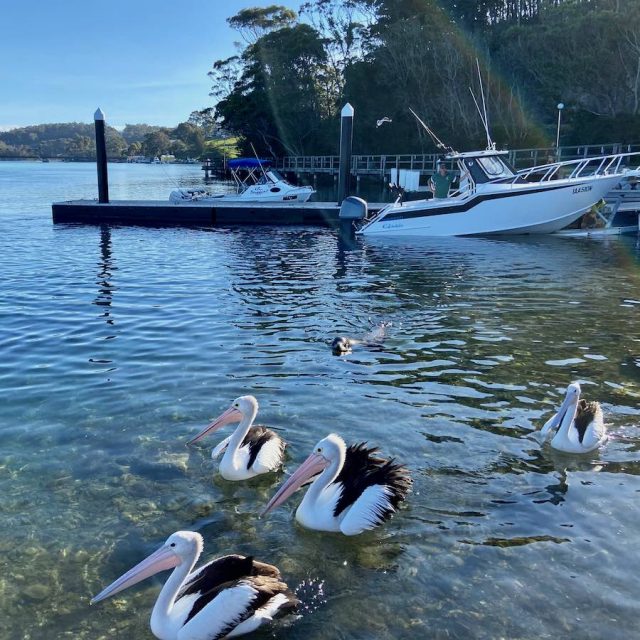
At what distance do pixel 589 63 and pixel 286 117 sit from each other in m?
32.2

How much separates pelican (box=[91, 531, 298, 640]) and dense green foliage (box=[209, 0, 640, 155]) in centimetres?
4476

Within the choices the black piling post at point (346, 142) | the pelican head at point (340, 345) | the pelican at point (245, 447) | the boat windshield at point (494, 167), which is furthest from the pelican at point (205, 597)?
the black piling post at point (346, 142)

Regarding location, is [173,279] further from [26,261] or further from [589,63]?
[589,63]

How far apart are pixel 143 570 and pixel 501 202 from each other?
22391mm

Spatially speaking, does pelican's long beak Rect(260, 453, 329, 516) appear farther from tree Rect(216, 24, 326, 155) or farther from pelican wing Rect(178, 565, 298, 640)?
tree Rect(216, 24, 326, 155)

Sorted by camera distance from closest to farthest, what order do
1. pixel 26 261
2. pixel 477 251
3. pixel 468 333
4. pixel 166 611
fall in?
1. pixel 166 611
2. pixel 468 333
3. pixel 26 261
4. pixel 477 251

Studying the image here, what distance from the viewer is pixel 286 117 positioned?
219 ft

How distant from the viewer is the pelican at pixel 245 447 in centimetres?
645

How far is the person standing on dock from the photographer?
25.1m

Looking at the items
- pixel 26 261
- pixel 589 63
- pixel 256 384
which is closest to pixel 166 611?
pixel 256 384

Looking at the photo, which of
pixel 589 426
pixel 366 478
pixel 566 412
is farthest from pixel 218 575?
pixel 589 426

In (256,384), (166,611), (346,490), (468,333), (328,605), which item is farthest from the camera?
(468,333)

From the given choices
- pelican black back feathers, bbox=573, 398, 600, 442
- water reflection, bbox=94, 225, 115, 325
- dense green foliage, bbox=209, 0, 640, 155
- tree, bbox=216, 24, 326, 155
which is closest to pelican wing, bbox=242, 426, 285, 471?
pelican black back feathers, bbox=573, 398, 600, 442

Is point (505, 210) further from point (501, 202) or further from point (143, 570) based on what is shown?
point (143, 570)
